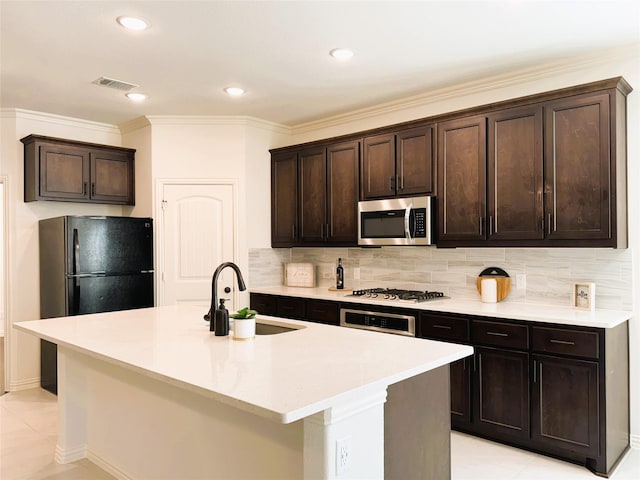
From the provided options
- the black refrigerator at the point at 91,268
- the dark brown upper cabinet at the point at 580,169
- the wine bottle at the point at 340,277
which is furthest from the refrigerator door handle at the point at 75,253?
the dark brown upper cabinet at the point at 580,169

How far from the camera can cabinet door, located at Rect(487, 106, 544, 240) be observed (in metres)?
3.28

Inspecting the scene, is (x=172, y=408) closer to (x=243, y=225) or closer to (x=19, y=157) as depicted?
(x=243, y=225)

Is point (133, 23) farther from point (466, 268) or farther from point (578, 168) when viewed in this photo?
point (466, 268)

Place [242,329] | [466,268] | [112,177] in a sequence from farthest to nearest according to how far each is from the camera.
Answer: [112,177]
[466,268]
[242,329]

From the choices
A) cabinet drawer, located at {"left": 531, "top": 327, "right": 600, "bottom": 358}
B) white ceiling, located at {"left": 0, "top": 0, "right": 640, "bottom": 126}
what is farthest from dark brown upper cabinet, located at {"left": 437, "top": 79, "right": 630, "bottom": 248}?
cabinet drawer, located at {"left": 531, "top": 327, "right": 600, "bottom": 358}

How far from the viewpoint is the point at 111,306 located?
444 cm

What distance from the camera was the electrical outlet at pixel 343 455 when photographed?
1.49 m

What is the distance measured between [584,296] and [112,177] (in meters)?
4.41

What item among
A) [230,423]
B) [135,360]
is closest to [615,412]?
[230,423]

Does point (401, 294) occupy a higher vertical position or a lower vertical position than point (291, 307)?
higher

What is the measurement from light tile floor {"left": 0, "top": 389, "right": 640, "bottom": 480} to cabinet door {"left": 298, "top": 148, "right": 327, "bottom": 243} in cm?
222

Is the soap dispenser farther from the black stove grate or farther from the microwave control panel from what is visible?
the microwave control panel

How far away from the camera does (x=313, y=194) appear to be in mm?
4762

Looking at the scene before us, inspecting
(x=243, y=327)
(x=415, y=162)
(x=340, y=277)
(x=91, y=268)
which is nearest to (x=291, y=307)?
(x=340, y=277)
